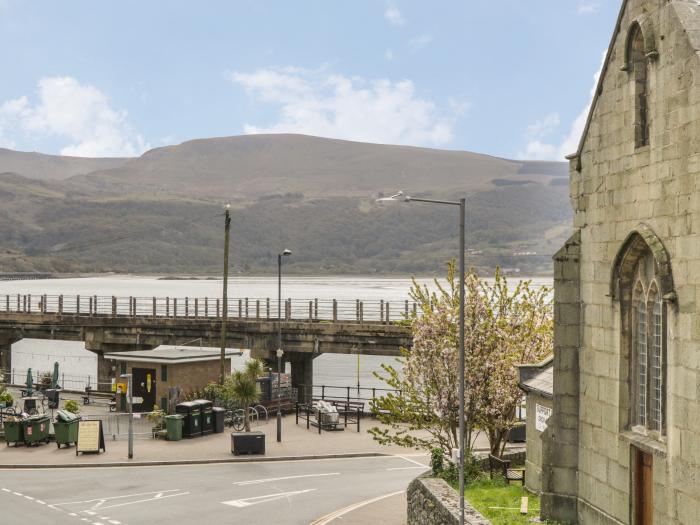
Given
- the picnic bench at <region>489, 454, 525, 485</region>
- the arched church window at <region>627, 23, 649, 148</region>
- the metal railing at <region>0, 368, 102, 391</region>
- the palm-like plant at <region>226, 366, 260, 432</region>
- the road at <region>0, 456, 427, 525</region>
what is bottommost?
the metal railing at <region>0, 368, 102, 391</region>

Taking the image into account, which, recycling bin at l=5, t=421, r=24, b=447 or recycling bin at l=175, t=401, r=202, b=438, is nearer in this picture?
recycling bin at l=5, t=421, r=24, b=447

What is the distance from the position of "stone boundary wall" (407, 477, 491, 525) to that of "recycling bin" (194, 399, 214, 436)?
1729cm

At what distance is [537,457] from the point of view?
25.8 m

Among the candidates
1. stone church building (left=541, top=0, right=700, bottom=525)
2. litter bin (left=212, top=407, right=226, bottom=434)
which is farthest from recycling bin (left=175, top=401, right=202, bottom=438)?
stone church building (left=541, top=0, right=700, bottom=525)

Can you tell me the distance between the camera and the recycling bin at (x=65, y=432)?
3888cm

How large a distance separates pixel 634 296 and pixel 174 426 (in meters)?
25.4

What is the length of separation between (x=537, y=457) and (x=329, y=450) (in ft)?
46.1

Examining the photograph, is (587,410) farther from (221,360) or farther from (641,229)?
(221,360)

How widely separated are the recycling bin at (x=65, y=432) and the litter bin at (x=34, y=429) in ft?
3.21

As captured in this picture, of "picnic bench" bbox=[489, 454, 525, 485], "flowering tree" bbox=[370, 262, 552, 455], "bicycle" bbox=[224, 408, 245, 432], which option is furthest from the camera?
"bicycle" bbox=[224, 408, 245, 432]

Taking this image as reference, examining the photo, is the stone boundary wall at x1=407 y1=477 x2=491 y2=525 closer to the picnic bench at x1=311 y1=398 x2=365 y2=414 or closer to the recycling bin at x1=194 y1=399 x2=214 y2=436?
the recycling bin at x1=194 y1=399 x2=214 y2=436

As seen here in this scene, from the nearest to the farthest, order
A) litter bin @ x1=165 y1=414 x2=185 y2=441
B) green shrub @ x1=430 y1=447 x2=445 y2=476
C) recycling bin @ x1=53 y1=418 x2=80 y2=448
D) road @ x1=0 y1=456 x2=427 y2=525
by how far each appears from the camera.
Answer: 1. road @ x1=0 y1=456 x2=427 y2=525
2. green shrub @ x1=430 y1=447 x2=445 y2=476
3. recycling bin @ x1=53 y1=418 x2=80 y2=448
4. litter bin @ x1=165 y1=414 x2=185 y2=441

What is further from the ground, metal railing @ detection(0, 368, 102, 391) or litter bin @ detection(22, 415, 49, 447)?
litter bin @ detection(22, 415, 49, 447)

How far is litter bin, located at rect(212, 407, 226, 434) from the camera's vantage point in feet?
140
